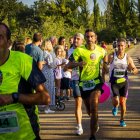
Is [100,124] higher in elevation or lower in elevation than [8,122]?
lower

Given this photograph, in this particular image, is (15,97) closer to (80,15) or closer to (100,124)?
(100,124)

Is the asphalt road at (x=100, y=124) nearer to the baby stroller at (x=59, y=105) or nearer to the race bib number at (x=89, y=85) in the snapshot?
the baby stroller at (x=59, y=105)

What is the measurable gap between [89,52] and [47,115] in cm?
300

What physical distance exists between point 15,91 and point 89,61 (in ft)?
13.3

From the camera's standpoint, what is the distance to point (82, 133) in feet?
25.5

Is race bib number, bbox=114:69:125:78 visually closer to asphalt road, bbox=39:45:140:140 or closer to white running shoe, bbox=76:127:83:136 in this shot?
asphalt road, bbox=39:45:140:140

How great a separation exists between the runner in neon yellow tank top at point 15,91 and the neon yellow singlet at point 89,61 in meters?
3.93

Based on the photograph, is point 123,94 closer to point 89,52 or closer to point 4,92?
point 89,52

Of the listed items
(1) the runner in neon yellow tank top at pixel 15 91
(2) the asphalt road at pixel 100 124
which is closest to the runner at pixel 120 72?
(2) the asphalt road at pixel 100 124

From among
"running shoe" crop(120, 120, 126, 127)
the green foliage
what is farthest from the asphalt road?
the green foliage

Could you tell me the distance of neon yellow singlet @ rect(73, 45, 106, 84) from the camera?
7328mm

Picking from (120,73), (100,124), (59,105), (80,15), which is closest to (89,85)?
(120,73)

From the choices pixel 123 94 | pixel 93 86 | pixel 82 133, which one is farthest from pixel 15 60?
pixel 123 94

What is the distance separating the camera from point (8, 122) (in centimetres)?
334
